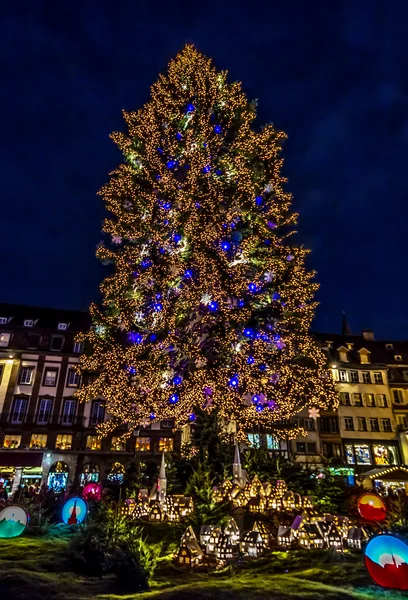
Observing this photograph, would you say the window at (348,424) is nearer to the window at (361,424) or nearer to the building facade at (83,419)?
the building facade at (83,419)

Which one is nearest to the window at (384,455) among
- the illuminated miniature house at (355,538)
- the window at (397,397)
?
the window at (397,397)

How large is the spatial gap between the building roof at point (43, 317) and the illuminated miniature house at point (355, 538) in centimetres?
3377

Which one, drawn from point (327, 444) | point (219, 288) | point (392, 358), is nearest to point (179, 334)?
point (219, 288)

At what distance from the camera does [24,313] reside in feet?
128

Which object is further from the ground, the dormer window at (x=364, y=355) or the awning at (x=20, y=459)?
the dormer window at (x=364, y=355)

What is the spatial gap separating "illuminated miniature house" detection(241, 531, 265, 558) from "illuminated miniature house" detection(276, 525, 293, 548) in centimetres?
54

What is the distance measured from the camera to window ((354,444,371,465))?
36469 mm

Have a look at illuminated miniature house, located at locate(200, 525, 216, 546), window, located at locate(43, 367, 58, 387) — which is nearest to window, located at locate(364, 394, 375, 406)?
window, located at locate(43, 367, 58, 387)

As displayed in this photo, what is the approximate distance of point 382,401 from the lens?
39156 millimetres

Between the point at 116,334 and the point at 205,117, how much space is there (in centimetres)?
885

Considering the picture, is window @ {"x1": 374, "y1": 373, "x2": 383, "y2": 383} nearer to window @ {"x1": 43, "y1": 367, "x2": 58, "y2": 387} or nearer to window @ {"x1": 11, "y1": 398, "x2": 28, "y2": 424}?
window @ {"x1": 43, "y1": 367, "x2": 58, "y2": 387}

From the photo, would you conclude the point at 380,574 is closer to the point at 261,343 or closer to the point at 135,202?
the point at 261,343

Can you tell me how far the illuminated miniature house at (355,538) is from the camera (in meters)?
7.95

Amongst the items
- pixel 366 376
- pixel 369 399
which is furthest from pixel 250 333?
pixel 366 376
